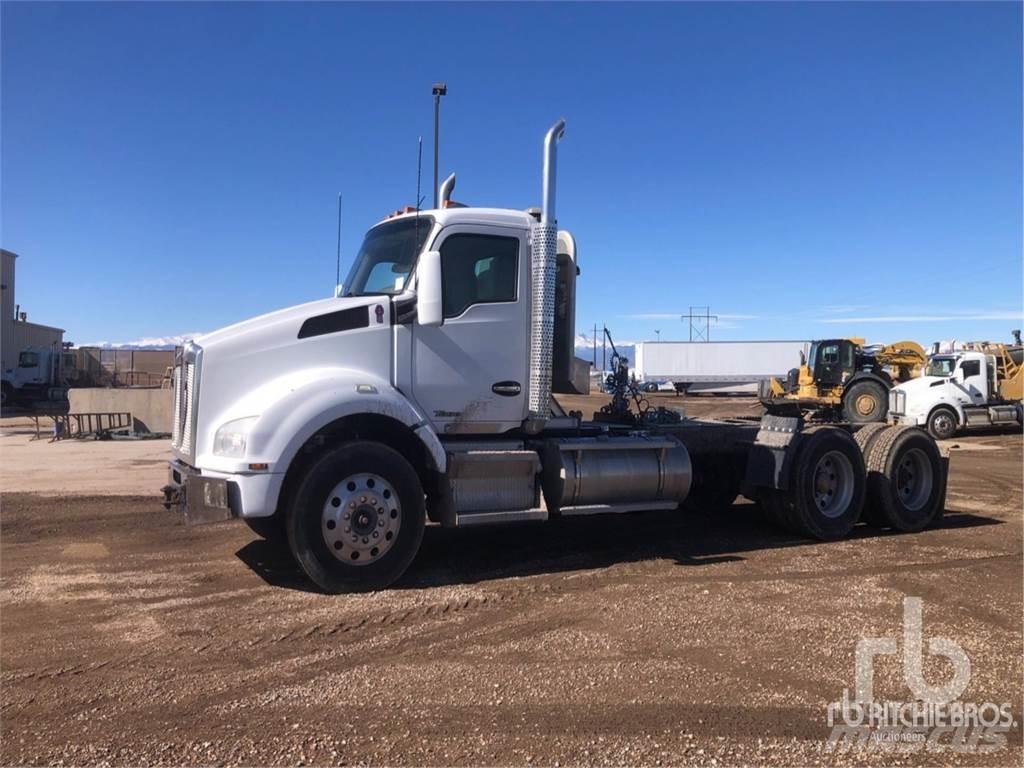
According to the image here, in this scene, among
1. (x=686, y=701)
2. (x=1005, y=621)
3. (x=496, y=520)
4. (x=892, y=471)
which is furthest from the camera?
(x=892, y=471)

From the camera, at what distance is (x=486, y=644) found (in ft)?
17.5

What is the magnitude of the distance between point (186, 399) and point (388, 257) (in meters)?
2.11

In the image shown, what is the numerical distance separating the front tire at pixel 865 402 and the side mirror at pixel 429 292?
22871 mm

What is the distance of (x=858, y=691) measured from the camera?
15.2ft

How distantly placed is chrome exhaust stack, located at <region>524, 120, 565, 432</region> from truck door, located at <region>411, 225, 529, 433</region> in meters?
0.08

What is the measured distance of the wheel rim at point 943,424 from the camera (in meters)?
24.1

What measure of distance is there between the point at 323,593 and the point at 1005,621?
5.03m

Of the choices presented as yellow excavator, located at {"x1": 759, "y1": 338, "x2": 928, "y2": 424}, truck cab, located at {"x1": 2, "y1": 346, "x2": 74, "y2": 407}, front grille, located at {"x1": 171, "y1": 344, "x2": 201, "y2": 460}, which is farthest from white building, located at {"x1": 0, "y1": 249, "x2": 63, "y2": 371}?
front grille, located at {"x1": 171, "y1": 344, "x2": 201, "y2": 460}

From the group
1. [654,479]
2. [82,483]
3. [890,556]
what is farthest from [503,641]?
[82,483]

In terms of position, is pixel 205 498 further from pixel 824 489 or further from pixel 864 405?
pixel 864 405

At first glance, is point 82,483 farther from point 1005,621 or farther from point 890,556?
point 1005,621

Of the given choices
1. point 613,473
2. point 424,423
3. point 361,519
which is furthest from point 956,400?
point 361,519

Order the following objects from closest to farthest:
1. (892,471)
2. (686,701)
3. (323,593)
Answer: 1. (686,701)
2. (323,593)
3. (892,471)

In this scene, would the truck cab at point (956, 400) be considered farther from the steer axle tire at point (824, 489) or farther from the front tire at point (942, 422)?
→ the steer axle tire at point (824, 489)
